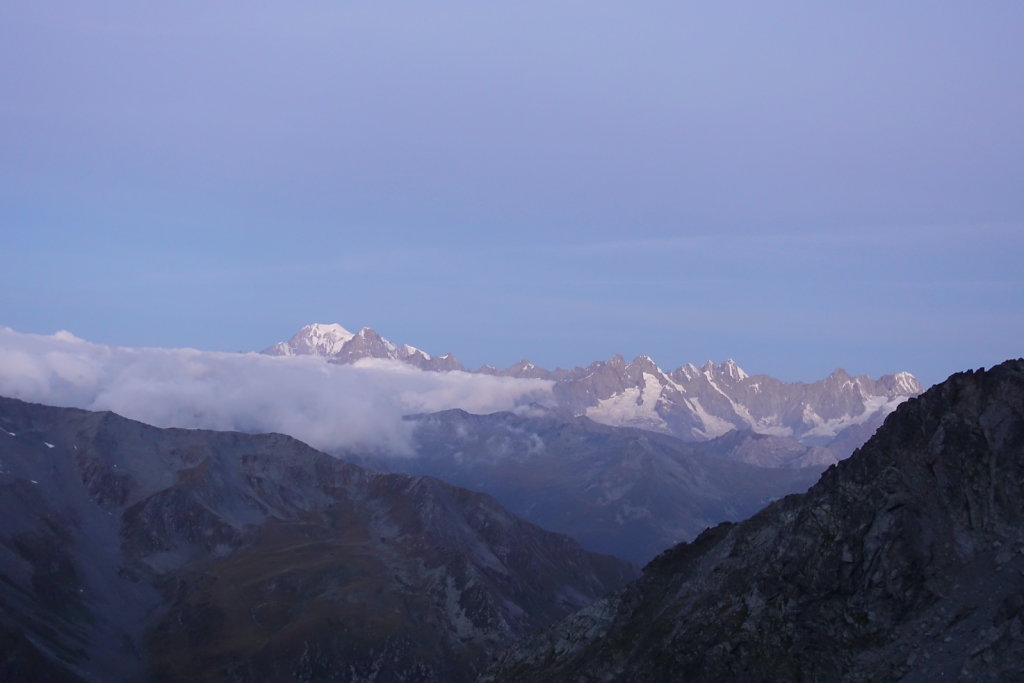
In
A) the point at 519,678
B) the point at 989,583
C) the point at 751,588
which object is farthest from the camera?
the point at 519,678

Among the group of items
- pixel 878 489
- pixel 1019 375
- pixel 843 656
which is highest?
pixel 1019 375

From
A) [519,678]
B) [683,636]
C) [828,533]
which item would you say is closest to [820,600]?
[828,533]

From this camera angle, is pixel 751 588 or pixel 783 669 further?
pixel 751 588

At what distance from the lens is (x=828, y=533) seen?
4806 inches

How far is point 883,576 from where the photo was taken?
112 m

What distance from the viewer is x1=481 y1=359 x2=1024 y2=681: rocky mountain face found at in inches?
4040

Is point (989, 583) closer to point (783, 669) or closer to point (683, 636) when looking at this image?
point (783, 669)

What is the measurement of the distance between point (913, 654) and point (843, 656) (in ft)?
24.9

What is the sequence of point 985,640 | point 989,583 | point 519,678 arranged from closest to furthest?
point 985,640
point 989,583
point 519,678

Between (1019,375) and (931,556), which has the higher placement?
(1019,375)

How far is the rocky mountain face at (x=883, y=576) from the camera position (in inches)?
4040

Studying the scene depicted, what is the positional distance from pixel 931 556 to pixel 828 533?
13370 millimetres

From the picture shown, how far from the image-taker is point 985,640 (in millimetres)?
96625

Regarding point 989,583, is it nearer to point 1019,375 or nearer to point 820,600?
point 820,600
